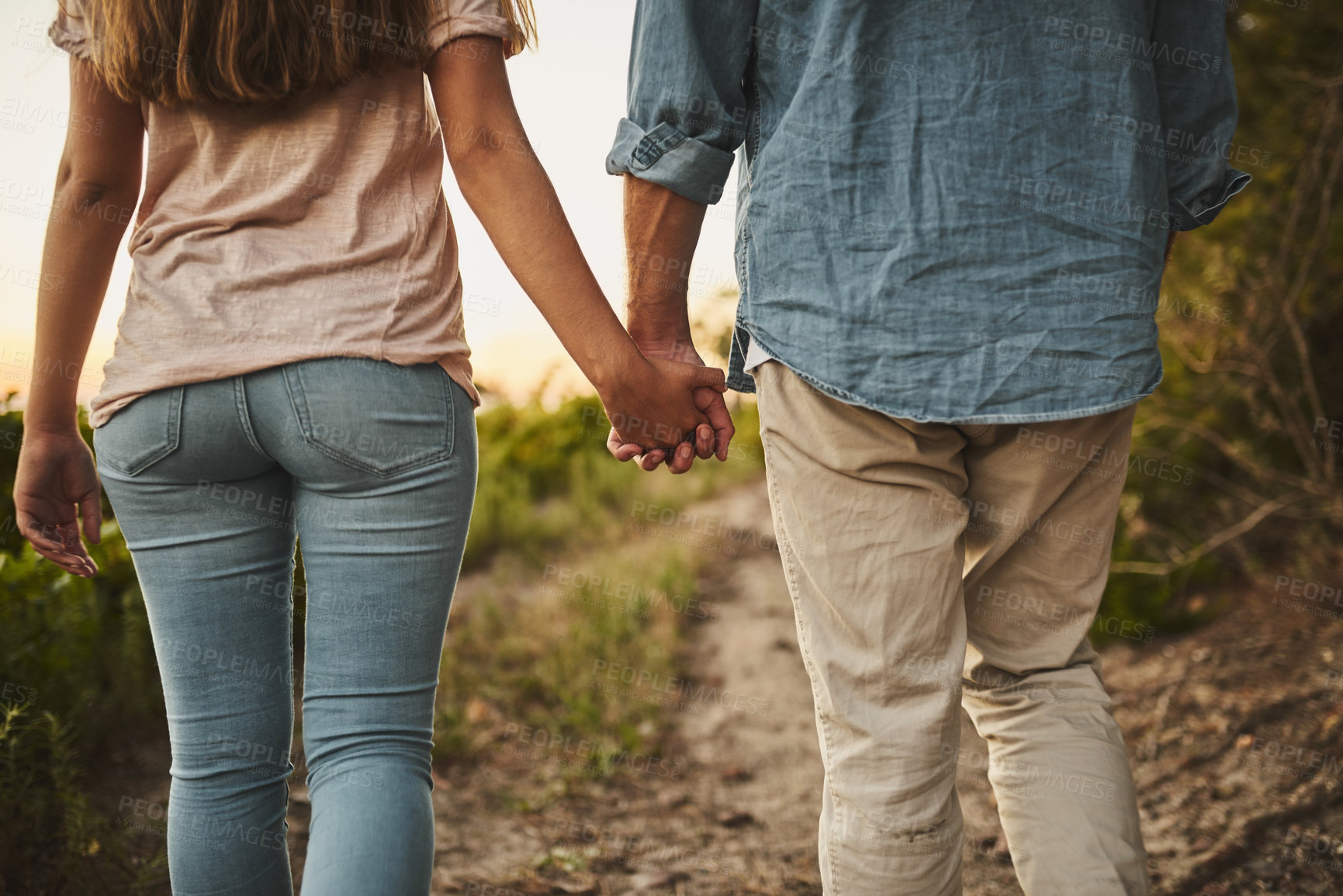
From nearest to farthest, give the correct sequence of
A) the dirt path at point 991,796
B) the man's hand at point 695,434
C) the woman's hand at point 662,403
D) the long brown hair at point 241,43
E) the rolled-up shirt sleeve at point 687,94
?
the long brown hair at point 241,43, the rolled-up shirt sleeve at point 687,94, the woman's hand at point 662,403, the man's hand at point 695,434, the dirt path at point 991,796

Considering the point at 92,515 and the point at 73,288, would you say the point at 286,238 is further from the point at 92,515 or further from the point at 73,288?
the point at 92,515

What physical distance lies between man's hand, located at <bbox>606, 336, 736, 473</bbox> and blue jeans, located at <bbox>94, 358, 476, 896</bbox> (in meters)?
0.48

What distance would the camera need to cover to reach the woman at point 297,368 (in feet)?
4.06

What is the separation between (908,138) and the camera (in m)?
1.42

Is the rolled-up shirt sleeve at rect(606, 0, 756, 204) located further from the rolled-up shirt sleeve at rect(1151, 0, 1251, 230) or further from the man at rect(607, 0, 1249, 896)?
the rolled-up shirt sleeve at rect(1151, 0, 1251, 230)

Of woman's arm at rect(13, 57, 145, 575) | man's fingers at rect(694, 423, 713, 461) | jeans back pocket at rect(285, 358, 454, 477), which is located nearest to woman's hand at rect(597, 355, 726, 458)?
man's fingers at rect(694, 423, 713, 461)

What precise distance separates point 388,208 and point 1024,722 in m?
1.22

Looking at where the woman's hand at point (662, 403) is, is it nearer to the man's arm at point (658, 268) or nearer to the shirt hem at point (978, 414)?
the man's arm at point (658, 268)

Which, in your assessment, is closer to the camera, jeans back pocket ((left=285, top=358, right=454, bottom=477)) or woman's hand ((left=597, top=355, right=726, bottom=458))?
jeans back pocket ((left=285, top=358, right=454, bottom=477))

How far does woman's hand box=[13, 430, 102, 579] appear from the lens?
1550mm

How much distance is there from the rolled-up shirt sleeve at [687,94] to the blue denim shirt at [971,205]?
41mm

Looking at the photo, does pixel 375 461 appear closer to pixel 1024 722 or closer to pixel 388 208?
pixel 388 208

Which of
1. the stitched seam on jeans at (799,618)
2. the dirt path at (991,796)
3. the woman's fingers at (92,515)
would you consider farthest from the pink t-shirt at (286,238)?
the dirt path at (991,796)

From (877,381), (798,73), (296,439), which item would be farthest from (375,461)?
(798,73)
